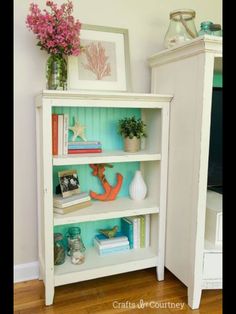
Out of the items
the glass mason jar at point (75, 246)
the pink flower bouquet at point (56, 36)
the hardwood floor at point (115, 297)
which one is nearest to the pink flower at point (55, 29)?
the pink flower bouquet at point (56, 36)

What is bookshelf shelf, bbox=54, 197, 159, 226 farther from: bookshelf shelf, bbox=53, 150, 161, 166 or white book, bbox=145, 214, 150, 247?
bookshelf shelf, bbox=53, 150, 161, 166

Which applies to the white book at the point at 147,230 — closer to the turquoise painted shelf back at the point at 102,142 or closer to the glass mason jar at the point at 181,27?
the turquoise painted shelf back at the point at 102,142

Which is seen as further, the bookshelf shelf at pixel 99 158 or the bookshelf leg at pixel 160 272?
the bookshelf leg at pixel 160 272

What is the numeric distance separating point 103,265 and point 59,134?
819 millimetres

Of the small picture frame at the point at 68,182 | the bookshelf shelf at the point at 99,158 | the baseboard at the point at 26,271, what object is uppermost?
the bookshelf shelf at the point at 99,158

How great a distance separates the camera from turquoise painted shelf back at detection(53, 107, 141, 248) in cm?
185

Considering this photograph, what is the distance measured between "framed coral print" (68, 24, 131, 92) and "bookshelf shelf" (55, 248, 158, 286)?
1.06m

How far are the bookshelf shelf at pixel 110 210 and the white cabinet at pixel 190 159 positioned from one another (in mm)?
146

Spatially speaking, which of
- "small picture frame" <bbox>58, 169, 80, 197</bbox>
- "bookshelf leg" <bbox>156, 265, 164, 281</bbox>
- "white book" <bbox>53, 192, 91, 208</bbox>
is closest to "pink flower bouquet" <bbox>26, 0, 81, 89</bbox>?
"small picture frame" <bbox>58, 169, 80, 197</bbox>

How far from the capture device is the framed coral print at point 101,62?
175cm

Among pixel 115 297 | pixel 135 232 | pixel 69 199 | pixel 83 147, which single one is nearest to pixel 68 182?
pixel 69 199
